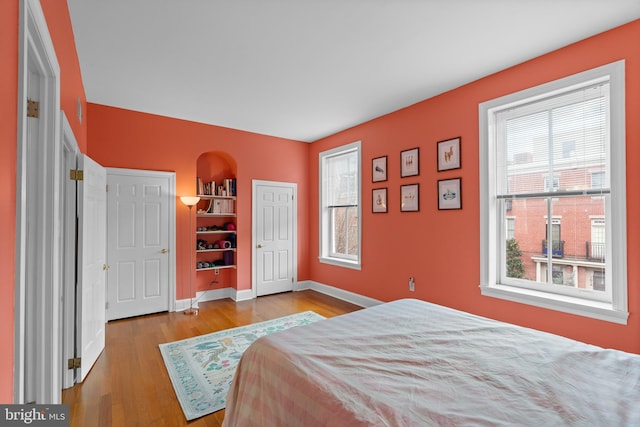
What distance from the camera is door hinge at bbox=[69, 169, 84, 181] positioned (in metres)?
2.53

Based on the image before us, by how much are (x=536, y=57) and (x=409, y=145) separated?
5.08 feet

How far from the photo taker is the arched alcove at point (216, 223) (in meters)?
4.83

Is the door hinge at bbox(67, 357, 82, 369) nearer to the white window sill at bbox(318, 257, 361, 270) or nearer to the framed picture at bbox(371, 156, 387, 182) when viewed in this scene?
the white window sill at bbox(318, 257, 361, 270)

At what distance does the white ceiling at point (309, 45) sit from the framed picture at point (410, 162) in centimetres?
64

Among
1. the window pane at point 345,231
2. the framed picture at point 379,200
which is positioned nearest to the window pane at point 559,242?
the framed picture at point 379,200

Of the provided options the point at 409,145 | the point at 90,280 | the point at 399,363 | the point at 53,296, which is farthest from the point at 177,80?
the point at 399,363

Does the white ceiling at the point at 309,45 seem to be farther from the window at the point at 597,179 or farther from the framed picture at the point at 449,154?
the window at the point at 597,179

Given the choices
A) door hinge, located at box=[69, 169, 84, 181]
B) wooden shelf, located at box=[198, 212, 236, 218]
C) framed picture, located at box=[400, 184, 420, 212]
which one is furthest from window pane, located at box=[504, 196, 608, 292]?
door hinge, located at box=[69, 169, 84, 181]

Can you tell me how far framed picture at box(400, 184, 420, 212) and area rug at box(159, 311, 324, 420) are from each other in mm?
2005

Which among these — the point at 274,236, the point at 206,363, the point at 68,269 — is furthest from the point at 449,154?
the point at 68,269

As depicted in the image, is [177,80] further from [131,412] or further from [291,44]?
[131,412]

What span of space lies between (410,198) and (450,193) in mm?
576

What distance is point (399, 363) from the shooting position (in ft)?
4.91

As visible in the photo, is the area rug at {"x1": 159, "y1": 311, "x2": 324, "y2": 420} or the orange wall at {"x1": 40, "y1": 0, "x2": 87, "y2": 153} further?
the area rug at {"x1": 159, "y1": 311, "x2": 324, "y2": 420}
